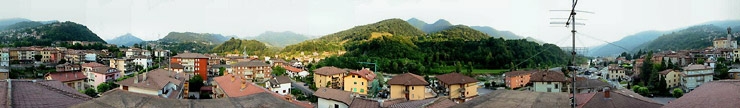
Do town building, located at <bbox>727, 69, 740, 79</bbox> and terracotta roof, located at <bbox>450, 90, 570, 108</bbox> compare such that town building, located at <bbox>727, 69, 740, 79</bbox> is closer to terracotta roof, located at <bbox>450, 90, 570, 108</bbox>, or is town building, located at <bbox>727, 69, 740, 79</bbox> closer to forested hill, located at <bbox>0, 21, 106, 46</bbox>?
terracotta roof, located at <bbox>450, 90, 570, 108</bbox>

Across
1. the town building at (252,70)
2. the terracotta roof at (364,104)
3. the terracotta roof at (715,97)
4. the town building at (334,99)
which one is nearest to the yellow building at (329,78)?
the town building at (252,70)

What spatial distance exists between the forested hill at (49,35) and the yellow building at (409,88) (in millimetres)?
37909

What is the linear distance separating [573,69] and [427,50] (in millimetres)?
43167

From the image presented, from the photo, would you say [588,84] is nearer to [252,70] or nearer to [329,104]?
[329,104]

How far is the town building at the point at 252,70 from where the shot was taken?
92.0 ft

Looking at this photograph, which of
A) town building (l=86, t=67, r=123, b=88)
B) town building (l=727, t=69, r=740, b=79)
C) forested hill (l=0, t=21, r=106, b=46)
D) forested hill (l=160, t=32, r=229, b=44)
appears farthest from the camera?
forested hill (l=160, t=32, r=229, b=44)

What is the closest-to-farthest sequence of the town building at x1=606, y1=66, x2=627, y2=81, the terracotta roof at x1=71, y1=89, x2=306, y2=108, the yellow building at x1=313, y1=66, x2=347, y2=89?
the terracotta roof at x1=71, y1=89, x2=306, y2=108, the yellow building at x1=313, y1=66, x2=347, y2=89, the town building at x1=606, y1=66, x2=627, y2=81

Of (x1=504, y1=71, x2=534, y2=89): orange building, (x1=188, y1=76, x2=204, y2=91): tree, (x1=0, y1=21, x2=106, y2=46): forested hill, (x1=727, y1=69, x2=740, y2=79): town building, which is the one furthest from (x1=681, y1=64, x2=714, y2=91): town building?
(x1=0, y1=21, x2=106, y2=46): forested hill

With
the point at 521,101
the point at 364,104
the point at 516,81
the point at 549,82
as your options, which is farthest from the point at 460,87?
the point at 521,101

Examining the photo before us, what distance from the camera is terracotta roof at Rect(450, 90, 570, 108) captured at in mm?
5984

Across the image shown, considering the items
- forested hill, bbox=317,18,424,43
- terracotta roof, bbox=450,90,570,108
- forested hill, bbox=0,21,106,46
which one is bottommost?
terracotta roof, bbox=450,90,570,108

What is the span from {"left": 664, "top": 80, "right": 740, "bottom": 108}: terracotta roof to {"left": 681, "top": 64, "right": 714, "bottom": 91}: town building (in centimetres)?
1901

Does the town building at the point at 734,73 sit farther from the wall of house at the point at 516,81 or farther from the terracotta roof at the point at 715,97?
the terracotta roof at the point at 715,97

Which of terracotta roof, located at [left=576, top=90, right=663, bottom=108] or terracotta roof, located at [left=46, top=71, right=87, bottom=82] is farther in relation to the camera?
terracotta roof, located at [left=46, top=71, right=87, bottom=82]
